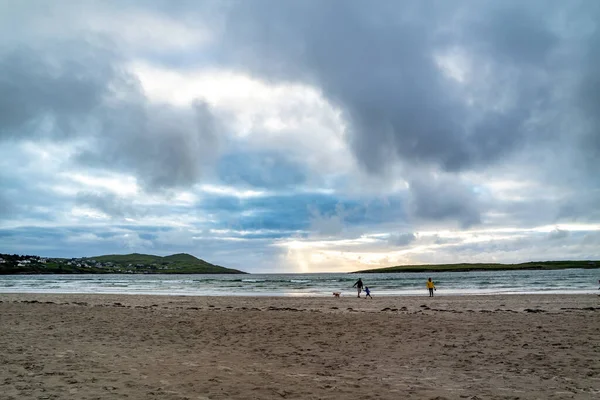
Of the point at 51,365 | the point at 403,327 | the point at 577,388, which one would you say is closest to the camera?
the point at 577,388

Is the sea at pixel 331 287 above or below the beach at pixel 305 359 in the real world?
below

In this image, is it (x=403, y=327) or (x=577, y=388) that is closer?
(x=577, y=388)

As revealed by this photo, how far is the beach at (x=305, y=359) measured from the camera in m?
8.95

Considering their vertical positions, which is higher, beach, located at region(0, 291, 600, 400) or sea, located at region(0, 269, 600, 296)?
beach, located at region(0, 291, 600, 400)

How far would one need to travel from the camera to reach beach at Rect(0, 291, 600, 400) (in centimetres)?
895

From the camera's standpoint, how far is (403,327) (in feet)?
60.4

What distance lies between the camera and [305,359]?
40.7 ft

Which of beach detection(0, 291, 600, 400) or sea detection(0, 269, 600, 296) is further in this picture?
sea detection(0, 269, 600, 296)

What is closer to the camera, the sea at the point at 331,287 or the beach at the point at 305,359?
→ the beach at the point at 305,359

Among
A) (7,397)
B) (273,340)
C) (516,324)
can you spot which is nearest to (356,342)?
(273,340)

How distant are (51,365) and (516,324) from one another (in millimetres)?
17914

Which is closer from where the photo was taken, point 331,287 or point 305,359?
point 305,359

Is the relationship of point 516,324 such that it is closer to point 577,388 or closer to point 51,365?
point 577,388

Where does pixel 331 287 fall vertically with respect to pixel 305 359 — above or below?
below
